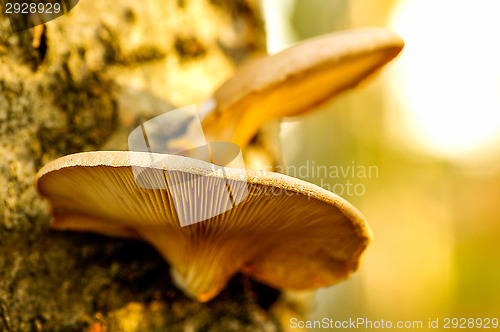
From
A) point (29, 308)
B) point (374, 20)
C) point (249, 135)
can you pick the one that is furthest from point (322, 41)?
point (374, 20)

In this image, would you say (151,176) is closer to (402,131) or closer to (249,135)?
(249,135)

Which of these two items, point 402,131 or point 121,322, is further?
point 402,131

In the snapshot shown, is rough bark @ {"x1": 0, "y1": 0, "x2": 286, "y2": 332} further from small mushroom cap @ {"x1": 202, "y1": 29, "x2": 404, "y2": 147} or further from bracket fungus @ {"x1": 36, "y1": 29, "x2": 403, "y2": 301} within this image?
small mushroom cap @ {"x1": 202, "y1": 29, "x2": 404, "y2": 147}

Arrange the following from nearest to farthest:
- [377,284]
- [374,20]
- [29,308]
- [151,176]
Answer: [151,176] < [29,308] < [374,20] < [377,284]

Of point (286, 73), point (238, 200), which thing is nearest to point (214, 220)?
point (238, 200)

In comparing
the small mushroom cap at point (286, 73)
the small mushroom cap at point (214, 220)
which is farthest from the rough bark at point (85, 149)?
the small mushroom cap at point (286, 73)

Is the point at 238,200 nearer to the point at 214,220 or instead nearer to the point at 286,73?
the point at 214,220
